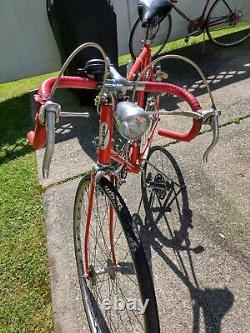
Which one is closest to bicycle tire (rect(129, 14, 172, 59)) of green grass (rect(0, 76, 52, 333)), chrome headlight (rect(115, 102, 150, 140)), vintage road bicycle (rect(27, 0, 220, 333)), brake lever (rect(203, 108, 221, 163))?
green grass (rect(0, 76, 52, 333))

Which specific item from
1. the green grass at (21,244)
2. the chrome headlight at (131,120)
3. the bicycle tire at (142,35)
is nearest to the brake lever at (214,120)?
the chrome headlight at (131,120)

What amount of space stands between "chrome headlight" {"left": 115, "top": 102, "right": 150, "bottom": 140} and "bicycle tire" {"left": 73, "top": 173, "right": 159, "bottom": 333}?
0.51 m

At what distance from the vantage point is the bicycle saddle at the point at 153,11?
3.11 metres

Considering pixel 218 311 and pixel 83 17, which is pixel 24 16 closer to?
pixel 83 17

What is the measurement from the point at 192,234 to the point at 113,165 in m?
1.15

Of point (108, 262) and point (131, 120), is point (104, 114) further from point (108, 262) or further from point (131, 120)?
point (108, 262)

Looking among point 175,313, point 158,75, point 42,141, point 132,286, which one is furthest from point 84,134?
point 42,141

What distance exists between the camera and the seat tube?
1969 mm

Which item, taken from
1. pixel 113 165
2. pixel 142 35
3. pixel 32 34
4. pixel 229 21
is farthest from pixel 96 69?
pixel 229 21

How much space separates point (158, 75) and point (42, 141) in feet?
5.48

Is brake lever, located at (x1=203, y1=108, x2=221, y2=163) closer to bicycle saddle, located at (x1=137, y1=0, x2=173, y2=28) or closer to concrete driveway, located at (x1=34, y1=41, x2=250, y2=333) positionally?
concrete driveway, located at (x1=34, y1=41, x2=250, y2=333)

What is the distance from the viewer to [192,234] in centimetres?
318

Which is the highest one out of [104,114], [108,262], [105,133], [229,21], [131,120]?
[131,120]

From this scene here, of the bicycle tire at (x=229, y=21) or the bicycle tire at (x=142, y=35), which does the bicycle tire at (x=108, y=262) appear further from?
the bicycle tire at (x=229, y=21)
